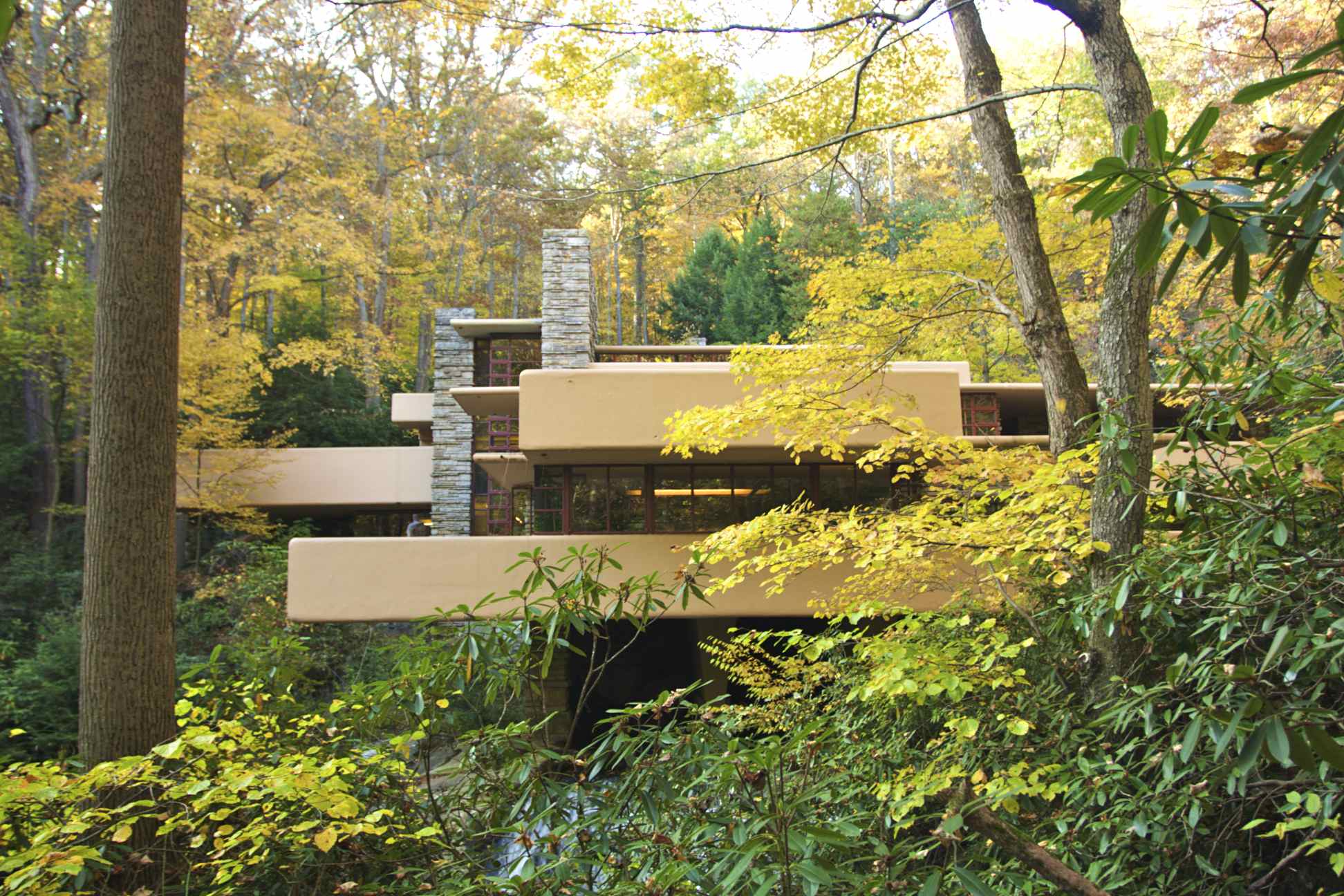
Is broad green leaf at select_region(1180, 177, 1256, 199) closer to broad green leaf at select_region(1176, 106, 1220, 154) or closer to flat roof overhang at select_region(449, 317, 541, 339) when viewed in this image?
broad green leaf at select_region(1176, 106, 1220, 154)

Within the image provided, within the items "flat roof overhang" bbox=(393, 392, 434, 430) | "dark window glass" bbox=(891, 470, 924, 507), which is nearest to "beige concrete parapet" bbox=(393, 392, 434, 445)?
Result: "flat roof overhang" bbox=(393, 392, 434, 430)

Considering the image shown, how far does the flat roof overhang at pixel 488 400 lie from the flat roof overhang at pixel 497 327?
118 cm

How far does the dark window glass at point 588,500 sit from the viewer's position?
10.5 metres

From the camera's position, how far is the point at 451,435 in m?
15.5

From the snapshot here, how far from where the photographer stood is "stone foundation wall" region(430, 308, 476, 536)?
14.4 m

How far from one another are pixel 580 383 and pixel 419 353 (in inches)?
494

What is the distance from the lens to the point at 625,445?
367 inches

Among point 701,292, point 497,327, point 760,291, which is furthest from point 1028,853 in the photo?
point 701,292

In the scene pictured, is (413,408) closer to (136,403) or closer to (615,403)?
(615,403)

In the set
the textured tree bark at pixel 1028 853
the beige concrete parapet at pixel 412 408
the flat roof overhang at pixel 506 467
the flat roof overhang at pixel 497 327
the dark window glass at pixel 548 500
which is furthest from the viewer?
the beige concrete parapet at pixel 412 408

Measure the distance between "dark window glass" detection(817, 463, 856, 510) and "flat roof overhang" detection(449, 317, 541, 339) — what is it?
487 cm

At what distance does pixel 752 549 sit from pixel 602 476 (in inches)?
87.7

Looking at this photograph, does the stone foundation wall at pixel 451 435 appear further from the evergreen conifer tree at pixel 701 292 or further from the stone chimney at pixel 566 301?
the evergreen conifer tree at pixel 701 292

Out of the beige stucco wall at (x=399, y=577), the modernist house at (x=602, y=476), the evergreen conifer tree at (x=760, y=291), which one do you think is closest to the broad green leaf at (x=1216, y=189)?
the modernist house at (x=602, y=476)
